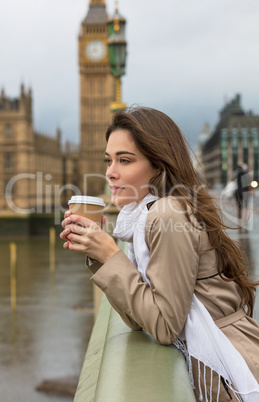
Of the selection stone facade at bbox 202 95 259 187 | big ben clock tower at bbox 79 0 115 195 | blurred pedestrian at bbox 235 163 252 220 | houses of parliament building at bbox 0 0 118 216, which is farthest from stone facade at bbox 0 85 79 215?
blurred pedestrian at bbox 235 163 252 220

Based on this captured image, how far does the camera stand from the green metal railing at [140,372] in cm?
105

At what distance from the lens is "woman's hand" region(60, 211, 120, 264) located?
1.37 metres

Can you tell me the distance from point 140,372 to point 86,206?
446 mm

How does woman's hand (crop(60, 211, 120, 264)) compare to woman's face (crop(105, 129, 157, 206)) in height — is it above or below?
below

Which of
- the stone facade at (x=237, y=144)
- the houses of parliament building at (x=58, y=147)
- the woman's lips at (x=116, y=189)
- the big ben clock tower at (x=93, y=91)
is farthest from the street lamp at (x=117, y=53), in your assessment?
the stone facade at (x=237, y=144)

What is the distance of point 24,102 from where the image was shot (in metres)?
44.8

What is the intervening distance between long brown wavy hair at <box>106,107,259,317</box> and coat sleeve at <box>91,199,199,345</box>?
0.45 ft

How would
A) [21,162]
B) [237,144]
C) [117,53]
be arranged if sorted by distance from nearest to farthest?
[117,53]
[21,162]
[237,144]

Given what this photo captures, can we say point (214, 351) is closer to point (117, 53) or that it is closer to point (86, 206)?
point (86, 206)

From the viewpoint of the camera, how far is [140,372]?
1150mm

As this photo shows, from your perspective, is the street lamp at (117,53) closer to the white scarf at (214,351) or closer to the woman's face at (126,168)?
the woman's face at (126,168)

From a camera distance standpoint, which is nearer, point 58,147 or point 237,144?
point 58,147

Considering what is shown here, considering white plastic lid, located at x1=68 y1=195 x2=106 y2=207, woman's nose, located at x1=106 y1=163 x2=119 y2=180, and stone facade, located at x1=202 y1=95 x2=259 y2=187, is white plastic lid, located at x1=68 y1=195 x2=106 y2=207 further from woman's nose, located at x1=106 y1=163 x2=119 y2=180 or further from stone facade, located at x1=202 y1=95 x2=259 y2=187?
stone facade, located at x1=202 y1=95 x2=259 y2=187

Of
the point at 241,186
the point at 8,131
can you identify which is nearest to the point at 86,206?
the point at 241,186
